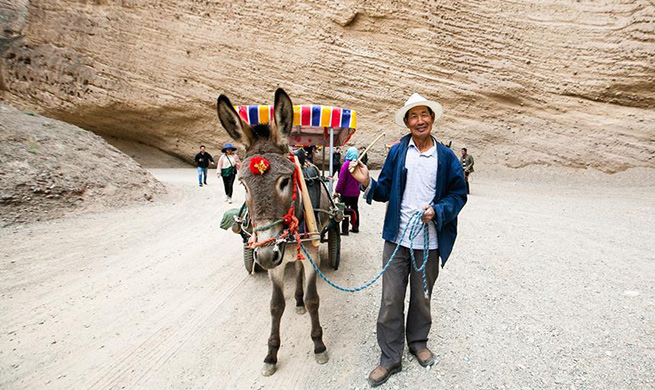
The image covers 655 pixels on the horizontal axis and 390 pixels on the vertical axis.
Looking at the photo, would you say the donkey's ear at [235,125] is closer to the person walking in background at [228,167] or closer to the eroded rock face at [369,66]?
the person walking in background at [228,167]

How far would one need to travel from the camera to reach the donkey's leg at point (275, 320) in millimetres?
2484

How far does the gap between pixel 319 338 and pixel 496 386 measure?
1460 millimetres

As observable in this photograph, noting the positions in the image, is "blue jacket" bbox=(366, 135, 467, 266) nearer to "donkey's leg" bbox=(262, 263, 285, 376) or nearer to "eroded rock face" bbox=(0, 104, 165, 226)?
"donkey's leg" bbox=(262, 263, 285, 376)

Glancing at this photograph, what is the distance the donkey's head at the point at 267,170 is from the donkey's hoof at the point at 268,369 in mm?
1089

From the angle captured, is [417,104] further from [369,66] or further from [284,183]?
[369,66]

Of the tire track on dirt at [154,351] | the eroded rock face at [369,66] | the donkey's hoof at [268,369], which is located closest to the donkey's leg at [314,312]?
the donkey's hoof at [268,369]

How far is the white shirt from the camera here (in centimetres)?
Result: 232

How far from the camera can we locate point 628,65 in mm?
14133

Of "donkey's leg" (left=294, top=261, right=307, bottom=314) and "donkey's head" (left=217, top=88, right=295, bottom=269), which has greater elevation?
"donkey's head" (left=217, top=88, right=295, bottom=269)

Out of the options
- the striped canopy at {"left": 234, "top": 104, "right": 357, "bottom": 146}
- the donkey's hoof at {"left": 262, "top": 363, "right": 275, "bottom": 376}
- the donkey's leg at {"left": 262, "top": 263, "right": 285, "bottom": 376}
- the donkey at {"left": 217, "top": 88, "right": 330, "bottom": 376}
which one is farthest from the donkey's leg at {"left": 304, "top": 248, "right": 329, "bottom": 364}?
the striped canopy at {"left": 234, "top": 104, "right": 357, "bottom": 146}

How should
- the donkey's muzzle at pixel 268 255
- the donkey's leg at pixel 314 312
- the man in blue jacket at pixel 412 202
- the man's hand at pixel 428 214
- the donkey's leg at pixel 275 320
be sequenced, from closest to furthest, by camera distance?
1. the donkey's muzzle at pixel 268 255
2. the man's hand at pixel 428 214
3. the man in blue jacket at pixel 412 202
4. the donkey's leg at pixel 275 320
5. the donkey's leg at pixel 314 312

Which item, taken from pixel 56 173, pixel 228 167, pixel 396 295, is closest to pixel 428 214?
pixel 396 295

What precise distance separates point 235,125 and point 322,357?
215cm

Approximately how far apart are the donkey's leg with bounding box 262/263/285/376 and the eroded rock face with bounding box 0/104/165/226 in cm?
625
